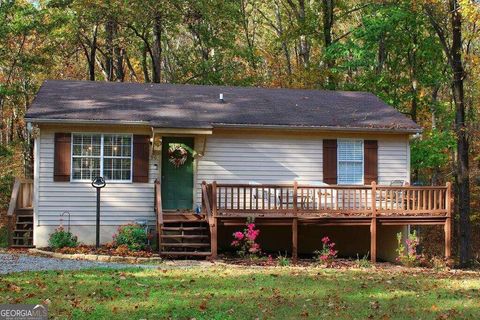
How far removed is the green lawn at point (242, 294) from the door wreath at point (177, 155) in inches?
241

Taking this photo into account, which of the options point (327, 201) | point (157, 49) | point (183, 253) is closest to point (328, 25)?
point (157, 49)

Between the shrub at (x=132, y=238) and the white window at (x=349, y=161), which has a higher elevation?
the white window at (x=349, y=161)

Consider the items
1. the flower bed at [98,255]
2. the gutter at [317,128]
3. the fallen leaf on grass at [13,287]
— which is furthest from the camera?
the gutter at [317,128]

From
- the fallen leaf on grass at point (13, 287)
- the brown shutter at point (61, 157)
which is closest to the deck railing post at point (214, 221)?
the brown shutter at point (61, 157)

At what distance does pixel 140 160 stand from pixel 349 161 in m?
6.18

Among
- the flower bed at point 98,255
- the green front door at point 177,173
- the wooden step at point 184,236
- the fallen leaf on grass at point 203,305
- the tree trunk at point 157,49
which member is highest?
the tree trunk at point 157,49

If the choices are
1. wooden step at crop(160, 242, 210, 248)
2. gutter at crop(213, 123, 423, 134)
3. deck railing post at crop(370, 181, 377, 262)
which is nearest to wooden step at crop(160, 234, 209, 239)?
wooden step at crop(160, 242, 210, 248)

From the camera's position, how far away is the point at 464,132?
19984 millimetres

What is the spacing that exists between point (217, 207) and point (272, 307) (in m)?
7.42

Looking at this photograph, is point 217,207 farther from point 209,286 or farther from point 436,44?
point 436,44

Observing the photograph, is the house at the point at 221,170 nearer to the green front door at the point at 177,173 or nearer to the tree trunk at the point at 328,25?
the green front door at the point at 177,173

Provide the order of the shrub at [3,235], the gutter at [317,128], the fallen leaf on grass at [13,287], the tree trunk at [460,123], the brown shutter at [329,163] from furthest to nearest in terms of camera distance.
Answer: the shrub at [3,235]
the tree trunk at [460,123]
the brown shutter at [329,163]
the gutter at [317,128]
the fallen leaf on grass at [13,287]

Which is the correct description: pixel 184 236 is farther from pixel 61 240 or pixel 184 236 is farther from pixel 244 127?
pixel 244 127

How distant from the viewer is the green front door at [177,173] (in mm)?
17516
